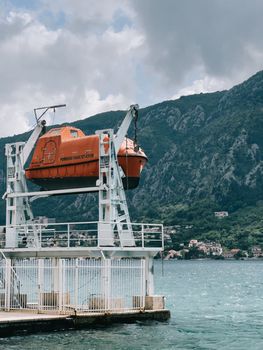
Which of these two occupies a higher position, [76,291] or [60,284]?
[60,284]

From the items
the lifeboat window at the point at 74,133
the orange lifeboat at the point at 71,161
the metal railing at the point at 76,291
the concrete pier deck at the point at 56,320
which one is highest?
the lifeboat window at the point at 74,133

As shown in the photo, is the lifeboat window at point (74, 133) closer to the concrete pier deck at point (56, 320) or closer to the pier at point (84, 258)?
the pier at point (84, 258)

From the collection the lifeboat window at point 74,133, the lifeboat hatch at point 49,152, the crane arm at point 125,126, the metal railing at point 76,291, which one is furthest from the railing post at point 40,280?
the lifeboat window at point 74,133

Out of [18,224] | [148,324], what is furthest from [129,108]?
[148,324]

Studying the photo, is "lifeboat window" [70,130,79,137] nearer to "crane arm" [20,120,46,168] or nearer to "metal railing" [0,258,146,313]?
"crane arm" [20,120,46,168]

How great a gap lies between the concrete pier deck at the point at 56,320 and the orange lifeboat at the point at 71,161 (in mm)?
9559

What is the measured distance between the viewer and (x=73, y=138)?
1934 inches

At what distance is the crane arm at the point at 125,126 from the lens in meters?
46.8

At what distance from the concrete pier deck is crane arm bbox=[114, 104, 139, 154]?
1093cm

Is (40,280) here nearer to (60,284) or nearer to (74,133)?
(60,284)

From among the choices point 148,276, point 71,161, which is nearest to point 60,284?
point 148,276

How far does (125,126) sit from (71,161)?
4446mm

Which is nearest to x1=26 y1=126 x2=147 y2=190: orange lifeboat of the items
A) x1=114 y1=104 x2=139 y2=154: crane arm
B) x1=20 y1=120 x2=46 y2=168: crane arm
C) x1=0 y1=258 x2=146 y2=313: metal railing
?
x1=20 y1=120 x2=46 y2=168: crane arm

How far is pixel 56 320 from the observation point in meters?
40.4
